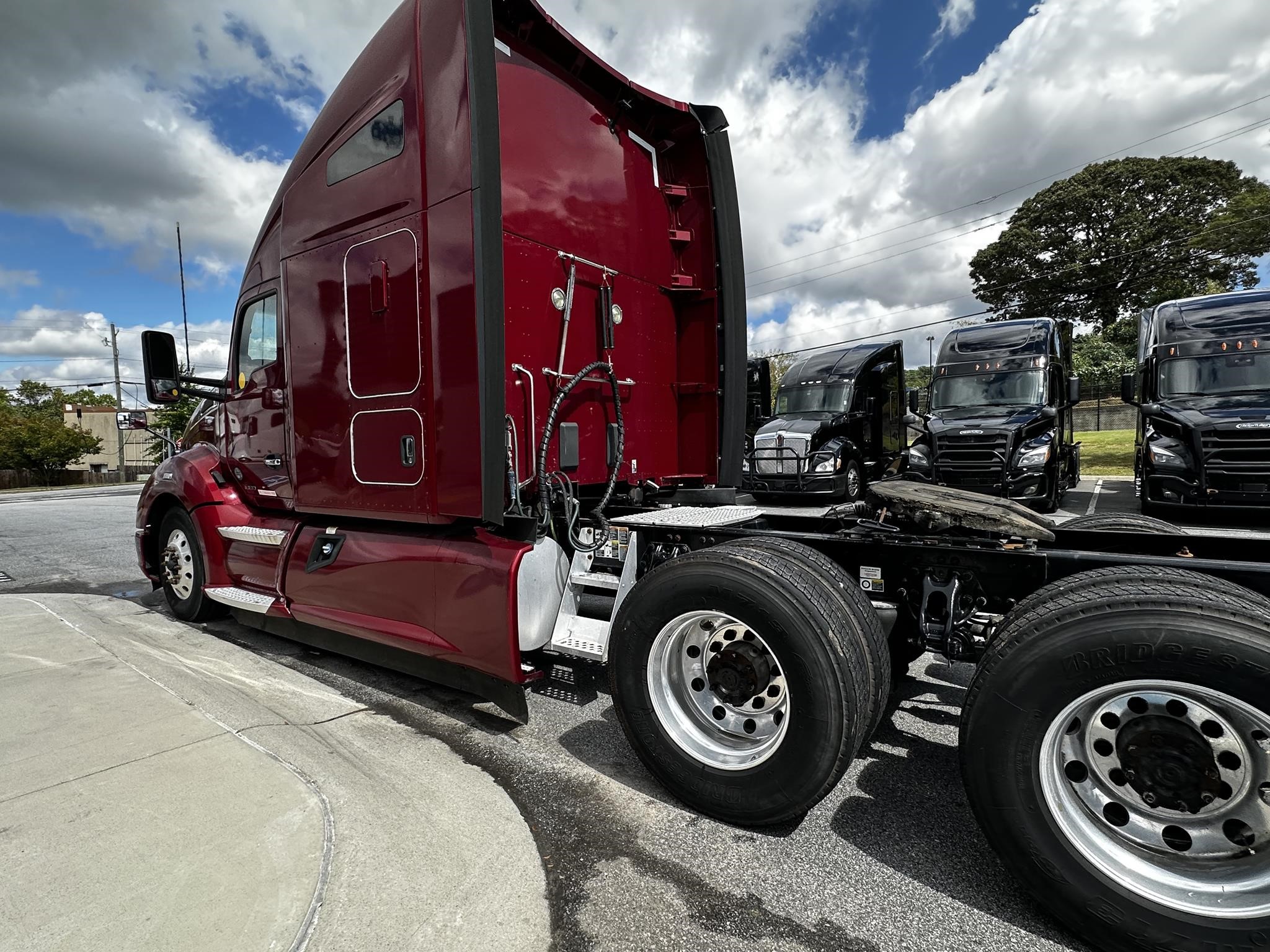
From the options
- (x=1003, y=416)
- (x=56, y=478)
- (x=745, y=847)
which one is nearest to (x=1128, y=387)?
(x=1003, y=416)

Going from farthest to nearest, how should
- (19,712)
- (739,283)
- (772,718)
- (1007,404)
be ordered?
(1007,404), (739,283), (19,712), (772,718)

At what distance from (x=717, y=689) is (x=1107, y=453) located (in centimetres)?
2515

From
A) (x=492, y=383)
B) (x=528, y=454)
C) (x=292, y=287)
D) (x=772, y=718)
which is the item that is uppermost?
(x=292, y=287)

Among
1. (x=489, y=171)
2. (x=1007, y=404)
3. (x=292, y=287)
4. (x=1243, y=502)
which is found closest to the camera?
(x=489, y=171)

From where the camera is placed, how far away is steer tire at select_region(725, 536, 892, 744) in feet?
8.09

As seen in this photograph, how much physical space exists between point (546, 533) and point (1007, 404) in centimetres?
1070

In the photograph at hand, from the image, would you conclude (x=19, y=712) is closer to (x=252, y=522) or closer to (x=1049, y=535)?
(x=252, y=522)

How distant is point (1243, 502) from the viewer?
787cm

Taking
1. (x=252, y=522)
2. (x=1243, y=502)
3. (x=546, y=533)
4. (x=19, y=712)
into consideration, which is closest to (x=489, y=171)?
(x=546, y=533)

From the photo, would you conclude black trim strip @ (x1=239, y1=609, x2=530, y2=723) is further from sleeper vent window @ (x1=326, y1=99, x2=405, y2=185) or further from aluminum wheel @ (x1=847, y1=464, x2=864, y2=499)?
aluminum wheel @ (x1=847, y1=464, x2=864, y2=499)

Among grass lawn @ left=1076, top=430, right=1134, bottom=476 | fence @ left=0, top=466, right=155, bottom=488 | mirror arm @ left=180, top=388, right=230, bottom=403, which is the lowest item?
fence @ left=0, top=466, right=155, bottom=488

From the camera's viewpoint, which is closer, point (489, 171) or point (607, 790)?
point (607, 790)

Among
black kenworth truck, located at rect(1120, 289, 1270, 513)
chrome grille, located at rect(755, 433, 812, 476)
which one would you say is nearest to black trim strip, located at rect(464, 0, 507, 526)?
black kenworth truck, located at rect(1120, 289, 1270, 513)

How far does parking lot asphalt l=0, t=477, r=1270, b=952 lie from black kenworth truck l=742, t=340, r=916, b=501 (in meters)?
8.64
